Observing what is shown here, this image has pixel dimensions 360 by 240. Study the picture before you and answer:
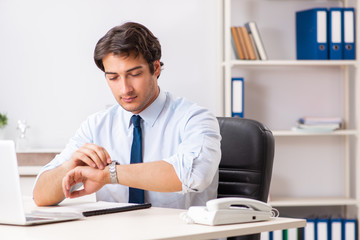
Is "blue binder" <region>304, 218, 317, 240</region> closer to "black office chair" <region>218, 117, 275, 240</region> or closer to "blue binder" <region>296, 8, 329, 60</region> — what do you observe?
"blue binder" <region>296, 8, 329, 60</region>

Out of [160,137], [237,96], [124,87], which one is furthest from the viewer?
[237,96]

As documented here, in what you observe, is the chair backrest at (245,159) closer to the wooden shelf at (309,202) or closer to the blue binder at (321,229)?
the wooden shelf at (309,202)

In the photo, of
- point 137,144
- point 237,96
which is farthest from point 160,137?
point 237,96

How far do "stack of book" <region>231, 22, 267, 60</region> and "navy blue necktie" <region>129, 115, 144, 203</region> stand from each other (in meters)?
1.57

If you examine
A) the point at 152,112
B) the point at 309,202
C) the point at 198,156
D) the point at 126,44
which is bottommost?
the point at 309,202

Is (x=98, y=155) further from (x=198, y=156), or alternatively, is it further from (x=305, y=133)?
(x=305, y=133)

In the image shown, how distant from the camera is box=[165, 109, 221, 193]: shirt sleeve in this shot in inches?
67.7

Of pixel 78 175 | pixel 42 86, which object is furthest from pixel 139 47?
pixel 42 86

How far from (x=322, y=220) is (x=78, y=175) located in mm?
2180

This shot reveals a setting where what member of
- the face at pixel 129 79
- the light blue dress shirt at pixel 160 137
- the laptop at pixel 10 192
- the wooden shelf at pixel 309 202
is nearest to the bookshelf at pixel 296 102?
the wooden shelf at pixel 309 202

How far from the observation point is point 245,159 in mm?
2002

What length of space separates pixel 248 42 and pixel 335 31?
0.52 metres

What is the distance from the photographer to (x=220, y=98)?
352 centimetres

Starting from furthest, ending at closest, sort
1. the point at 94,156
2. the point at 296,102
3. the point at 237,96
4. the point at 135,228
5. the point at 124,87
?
the point at 296,102 < the point at 237,96 < the point at 124,87 < the point at 94,156 < the point at 135,228
